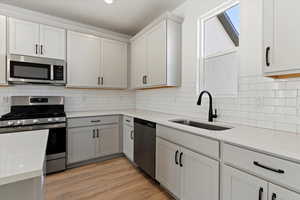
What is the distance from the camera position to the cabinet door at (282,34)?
1.10 m

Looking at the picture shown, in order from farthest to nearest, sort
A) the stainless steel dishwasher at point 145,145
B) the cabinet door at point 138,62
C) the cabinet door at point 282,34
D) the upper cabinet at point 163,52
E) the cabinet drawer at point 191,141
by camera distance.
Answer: the cabinet door at point 138,62 → the upper cabinet at point 163,52 → the stainless steel dishwasher at point 145,145 → the cabinet drawer at point 191,141 → the cabinet door at point 282,34

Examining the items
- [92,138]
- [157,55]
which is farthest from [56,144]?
[157,55]

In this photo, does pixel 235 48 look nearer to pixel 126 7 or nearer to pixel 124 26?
pixel 126 7

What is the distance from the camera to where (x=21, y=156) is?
30.8 inches

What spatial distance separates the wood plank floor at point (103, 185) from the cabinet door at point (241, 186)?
915 millimetres

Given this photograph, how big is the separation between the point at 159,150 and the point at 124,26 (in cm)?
265

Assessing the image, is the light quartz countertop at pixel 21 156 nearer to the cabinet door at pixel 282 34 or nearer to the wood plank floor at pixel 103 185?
the wood plank floor at pixel 103 185

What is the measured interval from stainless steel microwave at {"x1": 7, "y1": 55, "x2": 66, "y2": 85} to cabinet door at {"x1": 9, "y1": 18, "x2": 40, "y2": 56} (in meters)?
0.11

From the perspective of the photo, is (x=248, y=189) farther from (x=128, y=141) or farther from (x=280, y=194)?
(x=128, y=141)

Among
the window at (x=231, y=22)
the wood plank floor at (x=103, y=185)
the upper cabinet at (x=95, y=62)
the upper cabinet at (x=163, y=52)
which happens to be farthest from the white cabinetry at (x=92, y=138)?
the window at (x=231, y=22)

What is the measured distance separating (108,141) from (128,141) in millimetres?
404

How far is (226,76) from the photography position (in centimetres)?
200

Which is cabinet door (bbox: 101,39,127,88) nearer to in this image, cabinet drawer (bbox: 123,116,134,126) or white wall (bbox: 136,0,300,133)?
cabinet drawer (bbox: 123,116,134,126)

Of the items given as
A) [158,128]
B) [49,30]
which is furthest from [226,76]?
[49,30]
